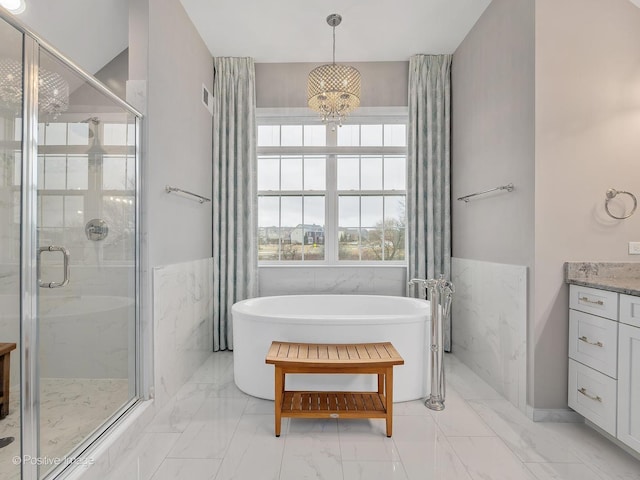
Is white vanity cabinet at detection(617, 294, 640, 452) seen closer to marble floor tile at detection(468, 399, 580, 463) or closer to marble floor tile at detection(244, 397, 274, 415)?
marble floor tile at detection(468, 399, 580, 463)

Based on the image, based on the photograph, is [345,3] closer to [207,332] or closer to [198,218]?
[198,218]

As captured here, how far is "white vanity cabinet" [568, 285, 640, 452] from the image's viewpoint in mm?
1733

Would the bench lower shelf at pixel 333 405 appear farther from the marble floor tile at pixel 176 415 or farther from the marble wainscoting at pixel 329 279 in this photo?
the marble wainscoting at pixel 329 279

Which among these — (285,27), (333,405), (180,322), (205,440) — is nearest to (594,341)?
(333,405)

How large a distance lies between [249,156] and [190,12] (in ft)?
4.05

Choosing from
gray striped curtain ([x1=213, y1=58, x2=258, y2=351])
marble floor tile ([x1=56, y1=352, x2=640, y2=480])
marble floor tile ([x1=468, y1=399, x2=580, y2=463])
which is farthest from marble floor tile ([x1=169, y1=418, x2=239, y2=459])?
marble floor tile ([x1=468, y1=399, x2=580, y2=463])

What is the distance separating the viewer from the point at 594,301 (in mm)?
1978

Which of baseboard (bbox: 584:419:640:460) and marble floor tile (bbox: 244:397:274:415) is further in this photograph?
marble floor tile (bbox: 244:397:274:415)

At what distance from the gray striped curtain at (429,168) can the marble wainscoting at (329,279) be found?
22 cm

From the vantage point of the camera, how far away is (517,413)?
2303 mm

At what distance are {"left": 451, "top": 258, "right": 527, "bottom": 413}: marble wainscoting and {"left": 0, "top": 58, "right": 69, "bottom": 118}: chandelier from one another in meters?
2.62

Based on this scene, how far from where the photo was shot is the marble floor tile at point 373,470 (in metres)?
1.68

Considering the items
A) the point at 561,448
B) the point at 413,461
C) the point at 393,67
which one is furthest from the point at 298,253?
the point at 561,448

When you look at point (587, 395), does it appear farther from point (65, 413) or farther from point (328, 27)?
point (328, 27)
